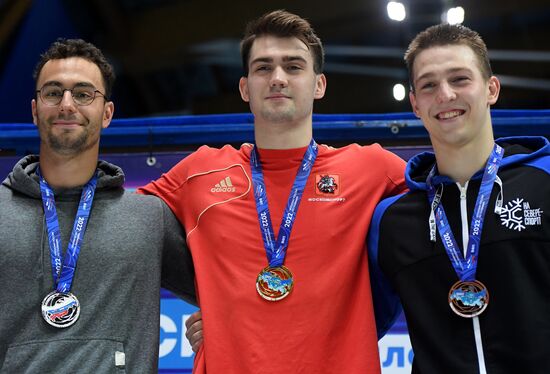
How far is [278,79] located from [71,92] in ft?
2.82

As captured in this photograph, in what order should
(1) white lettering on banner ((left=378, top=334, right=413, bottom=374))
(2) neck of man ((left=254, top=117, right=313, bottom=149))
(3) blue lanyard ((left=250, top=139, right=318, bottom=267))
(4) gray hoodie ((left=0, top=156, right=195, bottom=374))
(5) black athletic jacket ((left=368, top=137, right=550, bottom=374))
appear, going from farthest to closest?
(1) white lettering on banner ((left=378, top=334, right=413, bottom=374))
(2) neck of man ((left=254, top=117, right=313, bottom=149))
(3) blue lanyard ((left=250, top=139, right=318, bottom=267))
(4) gray hoodie ((left=0, top=156, right=195, bottom=374))
(5) black athletic jacket ((left=368, top=137, right=550, bottom=374))

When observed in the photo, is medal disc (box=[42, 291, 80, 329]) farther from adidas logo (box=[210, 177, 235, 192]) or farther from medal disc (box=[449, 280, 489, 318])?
medal disc (box=[449, 280, 489, 318])

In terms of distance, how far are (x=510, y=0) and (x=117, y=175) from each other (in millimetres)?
8348

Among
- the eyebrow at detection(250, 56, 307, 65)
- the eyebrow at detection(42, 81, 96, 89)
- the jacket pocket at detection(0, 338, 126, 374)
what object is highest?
the eyebrow at detection(250, 56, 307, 65)

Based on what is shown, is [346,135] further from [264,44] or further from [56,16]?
[56,16]

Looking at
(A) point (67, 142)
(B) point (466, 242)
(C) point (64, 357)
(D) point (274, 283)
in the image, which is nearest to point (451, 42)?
(B) point (466, 242)

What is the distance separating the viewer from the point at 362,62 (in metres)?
11.6

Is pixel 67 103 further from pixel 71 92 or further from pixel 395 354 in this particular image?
pixel 395 354

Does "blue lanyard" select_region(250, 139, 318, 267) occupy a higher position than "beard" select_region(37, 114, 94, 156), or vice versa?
"beard" select_region(37, 114, 94, 156)

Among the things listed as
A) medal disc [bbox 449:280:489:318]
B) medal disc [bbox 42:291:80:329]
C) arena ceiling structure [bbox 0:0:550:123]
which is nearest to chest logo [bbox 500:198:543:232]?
medal disc [bbox 449:280:489:318]

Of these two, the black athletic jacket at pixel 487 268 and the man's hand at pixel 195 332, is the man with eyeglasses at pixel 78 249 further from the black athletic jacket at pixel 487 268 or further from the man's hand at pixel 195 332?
the black athletic jacket at pixel 487 268

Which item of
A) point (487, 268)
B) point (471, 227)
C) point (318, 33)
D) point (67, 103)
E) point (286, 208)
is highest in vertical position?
point (318, 33)

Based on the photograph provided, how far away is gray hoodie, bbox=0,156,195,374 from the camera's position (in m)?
2.54

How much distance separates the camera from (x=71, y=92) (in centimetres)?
293
